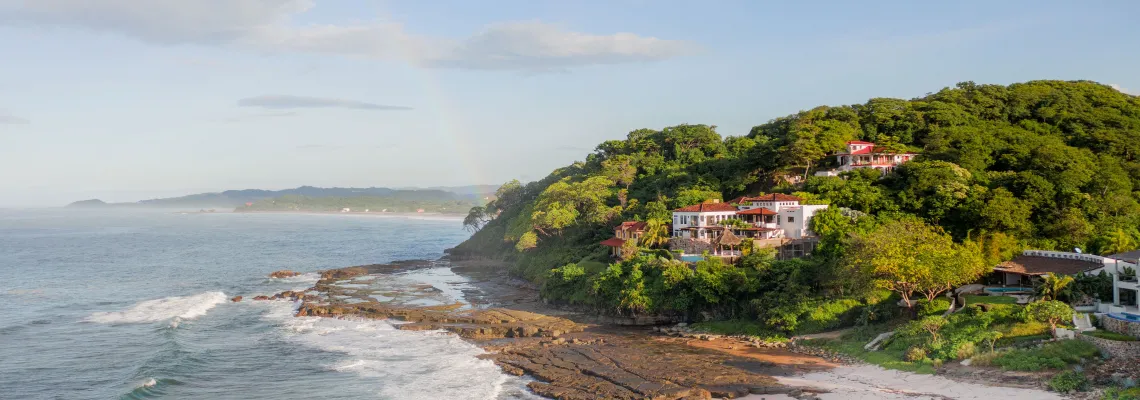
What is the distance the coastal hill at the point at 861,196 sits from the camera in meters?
44.1

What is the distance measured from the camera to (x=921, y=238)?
4006 centimetres

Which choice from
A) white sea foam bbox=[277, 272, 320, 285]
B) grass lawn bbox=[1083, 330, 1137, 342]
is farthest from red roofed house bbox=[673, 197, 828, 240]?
white sea foam bbox=[277, 272, 320, 285]

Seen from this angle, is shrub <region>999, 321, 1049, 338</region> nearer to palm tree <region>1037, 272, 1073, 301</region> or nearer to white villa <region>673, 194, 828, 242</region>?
palm tree <region>1037, 272, 1073, 301</region>

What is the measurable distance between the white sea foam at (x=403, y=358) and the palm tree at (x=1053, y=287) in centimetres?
2355

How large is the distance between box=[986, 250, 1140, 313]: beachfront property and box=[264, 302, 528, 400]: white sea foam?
25141 millimetres

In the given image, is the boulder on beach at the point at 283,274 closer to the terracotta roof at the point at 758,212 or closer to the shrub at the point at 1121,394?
the terracotta roof at the point at 758,212

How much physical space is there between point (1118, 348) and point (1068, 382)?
3458mm

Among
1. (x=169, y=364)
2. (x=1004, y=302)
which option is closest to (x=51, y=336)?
(x=169, y=364)

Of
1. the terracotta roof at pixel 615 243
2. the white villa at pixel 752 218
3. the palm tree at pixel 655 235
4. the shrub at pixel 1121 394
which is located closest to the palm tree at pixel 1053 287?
the shrub at pixel 1121 394

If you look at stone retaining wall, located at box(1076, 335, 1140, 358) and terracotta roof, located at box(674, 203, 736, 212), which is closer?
stone retaining wall, located at box(1076, 335, 1140, 358)

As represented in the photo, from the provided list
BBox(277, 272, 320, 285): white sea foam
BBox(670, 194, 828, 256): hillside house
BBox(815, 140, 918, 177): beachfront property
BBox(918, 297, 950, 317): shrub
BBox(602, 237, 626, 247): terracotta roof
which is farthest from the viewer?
BBox(277, 272, 320, 285): white sea foam

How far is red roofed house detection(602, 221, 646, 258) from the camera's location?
57209 millimetres

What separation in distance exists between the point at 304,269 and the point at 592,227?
3384 centimetres

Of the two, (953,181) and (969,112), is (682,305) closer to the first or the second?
(953,181)
